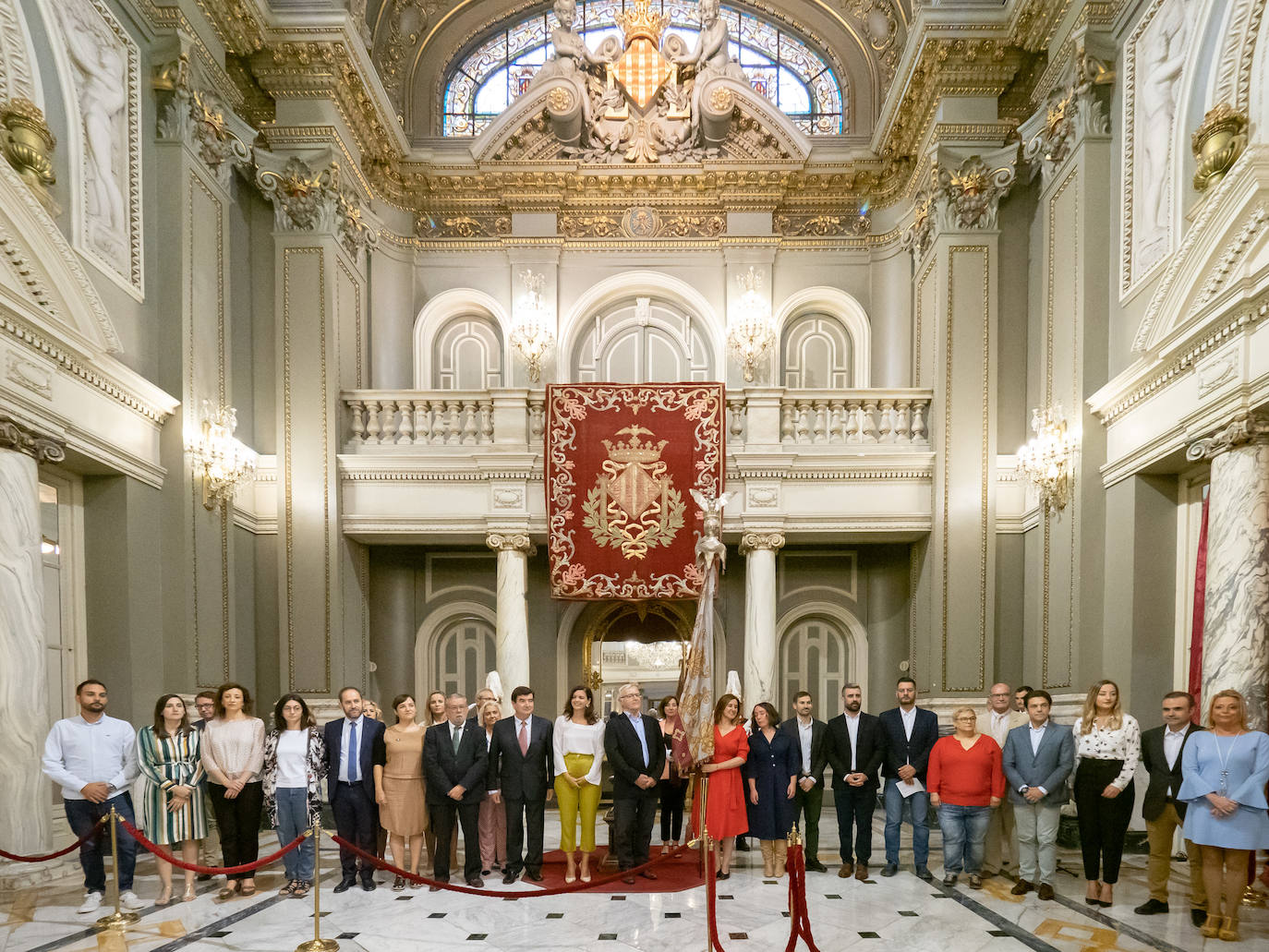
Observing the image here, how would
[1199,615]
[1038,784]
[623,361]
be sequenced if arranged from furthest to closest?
[623,361] < [1199,615] < [1038,784]

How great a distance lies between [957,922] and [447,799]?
11.4 ft

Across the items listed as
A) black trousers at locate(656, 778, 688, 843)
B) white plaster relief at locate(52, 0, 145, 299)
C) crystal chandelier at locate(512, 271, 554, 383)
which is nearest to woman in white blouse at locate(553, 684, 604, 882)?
black trousers at locate(656, 778, 688, 843)

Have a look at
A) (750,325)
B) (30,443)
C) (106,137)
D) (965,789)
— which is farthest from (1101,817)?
(106,137)

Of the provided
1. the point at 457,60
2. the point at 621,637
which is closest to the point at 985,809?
the point at 621,637

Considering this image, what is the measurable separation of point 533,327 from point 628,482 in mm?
3000

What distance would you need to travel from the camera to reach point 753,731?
25.9 feet

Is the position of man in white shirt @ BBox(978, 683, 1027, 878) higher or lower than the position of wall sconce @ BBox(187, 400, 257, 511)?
lower

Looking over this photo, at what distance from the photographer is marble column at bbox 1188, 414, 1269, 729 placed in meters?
6.94

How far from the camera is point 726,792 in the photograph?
7594 millimetres

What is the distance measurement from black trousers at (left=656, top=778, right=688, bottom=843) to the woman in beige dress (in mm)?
2165

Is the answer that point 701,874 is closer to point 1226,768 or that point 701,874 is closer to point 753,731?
point 753,731

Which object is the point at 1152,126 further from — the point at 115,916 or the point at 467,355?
the point at 115,916

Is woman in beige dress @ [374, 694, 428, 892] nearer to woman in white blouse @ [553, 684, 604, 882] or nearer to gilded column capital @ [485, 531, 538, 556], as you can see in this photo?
woman in white blouse @ [553, 684, 604, 882]

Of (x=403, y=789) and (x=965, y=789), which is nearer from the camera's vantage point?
(x=965, y=789)
